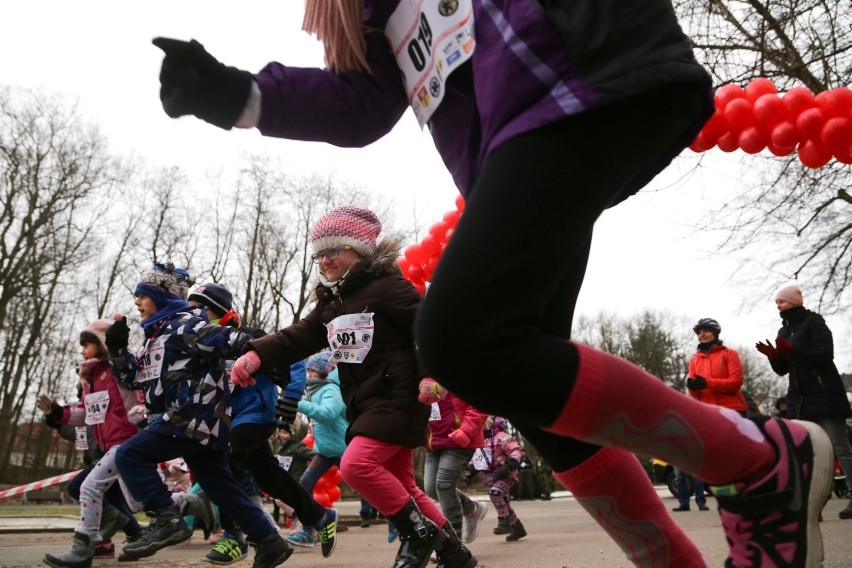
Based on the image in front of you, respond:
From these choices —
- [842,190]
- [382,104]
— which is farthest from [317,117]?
[842,190]

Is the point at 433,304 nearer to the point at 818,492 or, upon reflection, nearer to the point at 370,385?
the point at 818,492

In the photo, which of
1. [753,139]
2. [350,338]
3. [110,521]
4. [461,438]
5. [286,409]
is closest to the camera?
[350,338]

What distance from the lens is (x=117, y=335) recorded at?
5.24 meters

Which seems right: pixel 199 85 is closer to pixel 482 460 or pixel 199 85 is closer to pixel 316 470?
pixel 316 470

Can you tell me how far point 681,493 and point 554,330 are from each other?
349 inches

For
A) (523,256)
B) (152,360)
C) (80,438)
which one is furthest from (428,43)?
(80,438)

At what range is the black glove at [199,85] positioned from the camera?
1.62 m

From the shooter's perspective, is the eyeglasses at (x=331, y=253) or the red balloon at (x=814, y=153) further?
the red balloon at (x=814, y=153)

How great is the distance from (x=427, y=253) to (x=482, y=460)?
93.4 inches

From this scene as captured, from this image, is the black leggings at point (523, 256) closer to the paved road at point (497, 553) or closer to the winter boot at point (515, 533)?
the paved road at point (497, 553)

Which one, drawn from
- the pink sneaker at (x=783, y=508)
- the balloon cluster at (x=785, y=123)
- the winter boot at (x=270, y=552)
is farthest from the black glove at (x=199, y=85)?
the balloon cluster at (x=785, y=123)

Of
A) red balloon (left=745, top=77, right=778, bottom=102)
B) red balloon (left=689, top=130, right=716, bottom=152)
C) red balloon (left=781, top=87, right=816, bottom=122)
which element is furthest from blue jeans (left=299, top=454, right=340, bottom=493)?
red balloon (left=781, top=87, right=816, bottom=122)

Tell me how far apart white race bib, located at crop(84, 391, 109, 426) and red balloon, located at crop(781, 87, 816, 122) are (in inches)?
231

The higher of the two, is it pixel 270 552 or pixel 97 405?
pixel 97 405
